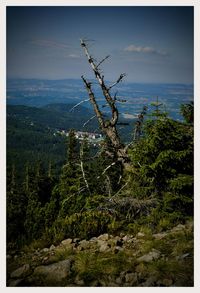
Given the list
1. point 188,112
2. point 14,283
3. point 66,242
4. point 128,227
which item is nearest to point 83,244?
point 66,242

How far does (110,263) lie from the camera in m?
5.17

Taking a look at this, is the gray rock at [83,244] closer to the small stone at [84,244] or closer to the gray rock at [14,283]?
the small stone at [84,244]

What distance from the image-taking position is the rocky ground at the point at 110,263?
4.93 metres

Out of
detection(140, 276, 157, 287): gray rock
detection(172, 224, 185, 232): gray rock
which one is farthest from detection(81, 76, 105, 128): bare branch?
detection(140, 276, 157, 287): gray rock

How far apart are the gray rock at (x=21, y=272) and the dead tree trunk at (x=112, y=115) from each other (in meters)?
2.94

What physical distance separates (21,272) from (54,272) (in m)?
0.59

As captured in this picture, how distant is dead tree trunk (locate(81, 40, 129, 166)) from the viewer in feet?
21.5

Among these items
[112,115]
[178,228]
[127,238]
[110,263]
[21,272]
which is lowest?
[21,272]

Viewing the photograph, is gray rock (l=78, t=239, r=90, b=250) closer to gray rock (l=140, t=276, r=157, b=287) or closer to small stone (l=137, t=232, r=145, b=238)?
small stone (l=137, t=232, r=145, b=238)

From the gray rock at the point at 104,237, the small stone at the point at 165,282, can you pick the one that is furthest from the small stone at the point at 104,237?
the small stone at the point at 165,282

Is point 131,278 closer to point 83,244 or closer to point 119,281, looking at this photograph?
point 119,281
